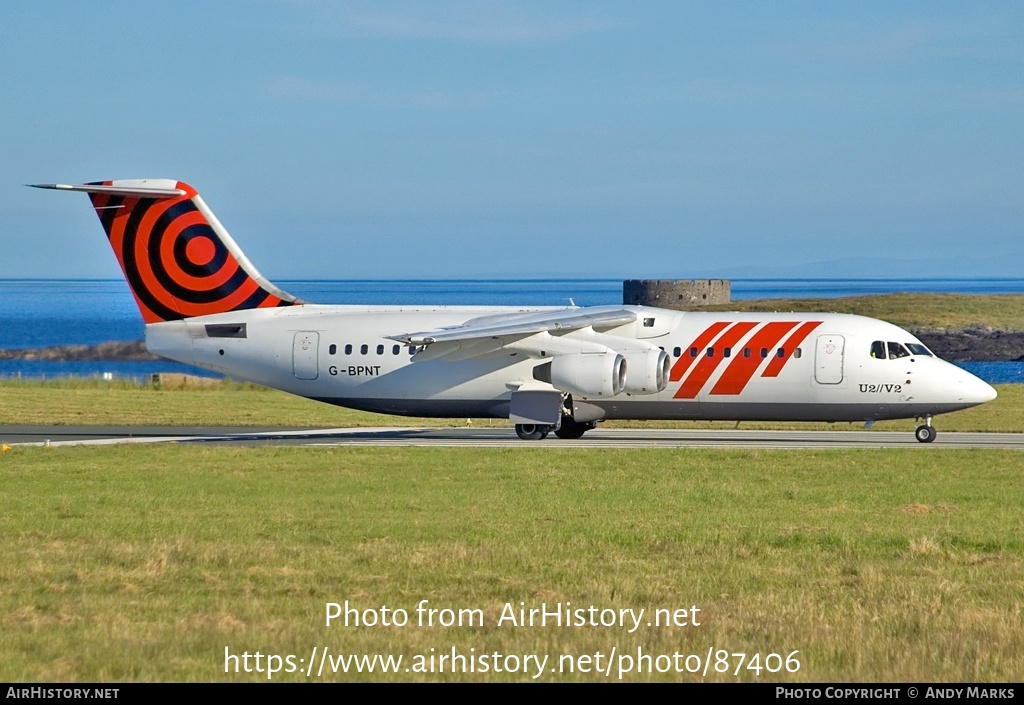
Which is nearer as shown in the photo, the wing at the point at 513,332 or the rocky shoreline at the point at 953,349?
the wing at the point at 513,332

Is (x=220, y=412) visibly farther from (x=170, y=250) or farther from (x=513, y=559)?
(x=513, y=559)

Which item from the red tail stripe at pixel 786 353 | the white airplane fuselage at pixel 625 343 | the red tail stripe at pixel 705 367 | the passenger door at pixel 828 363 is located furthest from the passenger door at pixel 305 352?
the passenger door at pixel 828 363

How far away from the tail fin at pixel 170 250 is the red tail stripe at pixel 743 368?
12433mm

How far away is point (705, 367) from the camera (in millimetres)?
32656

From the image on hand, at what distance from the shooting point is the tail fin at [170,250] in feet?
115

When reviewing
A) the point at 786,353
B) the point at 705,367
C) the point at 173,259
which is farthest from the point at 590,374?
the point at 173,259

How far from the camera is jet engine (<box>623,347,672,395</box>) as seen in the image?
32094 mm

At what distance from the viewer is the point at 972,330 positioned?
340ft

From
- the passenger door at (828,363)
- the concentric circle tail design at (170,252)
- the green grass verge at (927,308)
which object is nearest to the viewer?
the passenger door at (828,363)

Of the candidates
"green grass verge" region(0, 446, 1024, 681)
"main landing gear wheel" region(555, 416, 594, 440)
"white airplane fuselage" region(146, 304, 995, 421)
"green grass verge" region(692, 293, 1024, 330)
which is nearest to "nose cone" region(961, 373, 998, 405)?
"white airplane fuselage" region(146, 304, 995, 421)

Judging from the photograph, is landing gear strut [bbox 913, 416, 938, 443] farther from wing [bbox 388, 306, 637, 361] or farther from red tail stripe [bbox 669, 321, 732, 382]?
wing [bbox 388, 306, 637, 361]

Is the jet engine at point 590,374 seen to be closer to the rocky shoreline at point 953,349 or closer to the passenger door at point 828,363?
the passenger door at point 828,363

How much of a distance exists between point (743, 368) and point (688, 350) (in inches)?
54.2

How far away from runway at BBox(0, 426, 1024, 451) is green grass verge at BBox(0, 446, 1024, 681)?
634cm
